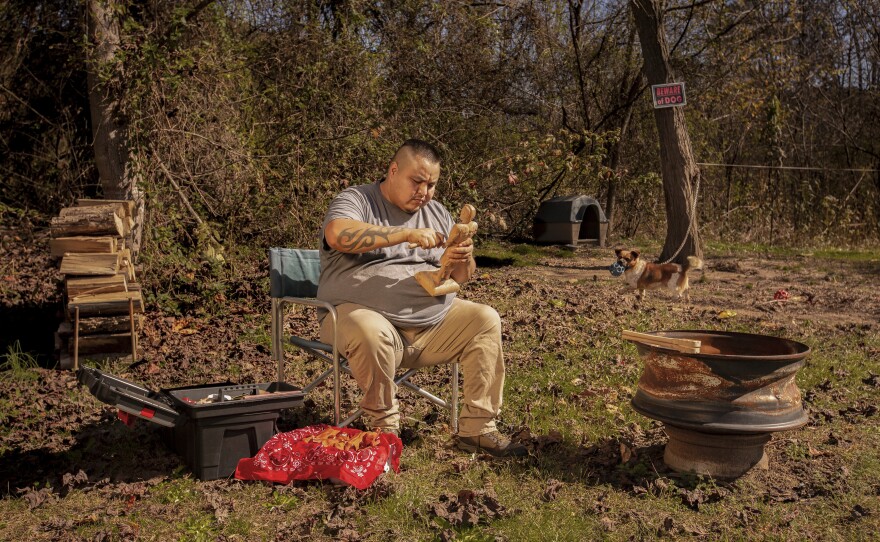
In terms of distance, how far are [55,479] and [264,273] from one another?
13.8ft

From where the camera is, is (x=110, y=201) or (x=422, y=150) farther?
(x=110, y=201)

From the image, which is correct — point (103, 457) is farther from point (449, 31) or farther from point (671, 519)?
point (449, 31)

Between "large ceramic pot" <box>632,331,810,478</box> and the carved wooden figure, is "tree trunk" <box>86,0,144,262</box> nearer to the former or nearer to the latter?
the carved wooden figure

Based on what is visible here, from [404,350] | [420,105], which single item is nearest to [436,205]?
[404,350]

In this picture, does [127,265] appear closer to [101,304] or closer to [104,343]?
[101,304]

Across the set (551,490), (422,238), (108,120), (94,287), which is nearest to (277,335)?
(422,238)

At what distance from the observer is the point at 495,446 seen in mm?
3939

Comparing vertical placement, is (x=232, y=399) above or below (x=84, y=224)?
below

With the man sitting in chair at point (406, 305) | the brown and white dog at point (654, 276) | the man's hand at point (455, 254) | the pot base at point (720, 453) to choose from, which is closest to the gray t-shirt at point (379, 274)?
the man sitting in chair at point (406, 305)

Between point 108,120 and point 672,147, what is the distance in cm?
613

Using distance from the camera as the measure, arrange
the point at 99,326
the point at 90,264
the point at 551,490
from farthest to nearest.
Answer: the point at 90,264, the point at 99,326, the point at 551,490

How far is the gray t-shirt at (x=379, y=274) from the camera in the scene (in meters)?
3.90

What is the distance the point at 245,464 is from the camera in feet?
11.9

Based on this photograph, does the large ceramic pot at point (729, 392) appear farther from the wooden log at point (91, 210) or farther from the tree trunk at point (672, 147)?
the tree trunk at point (672, 147)
